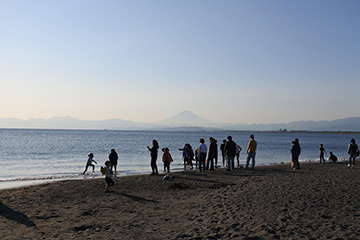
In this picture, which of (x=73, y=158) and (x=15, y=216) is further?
(x=73, y=158)

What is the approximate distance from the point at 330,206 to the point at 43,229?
715cm

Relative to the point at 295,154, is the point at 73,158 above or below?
below

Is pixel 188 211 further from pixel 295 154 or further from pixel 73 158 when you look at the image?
pixel 73 158

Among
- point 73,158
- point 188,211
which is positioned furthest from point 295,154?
point 73,158

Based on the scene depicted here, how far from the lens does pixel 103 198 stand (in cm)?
1102

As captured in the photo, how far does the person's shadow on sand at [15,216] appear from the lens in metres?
8.17

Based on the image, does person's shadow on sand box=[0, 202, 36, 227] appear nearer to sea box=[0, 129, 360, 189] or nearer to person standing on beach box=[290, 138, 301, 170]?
sea box=[0, 129, 360, 189]

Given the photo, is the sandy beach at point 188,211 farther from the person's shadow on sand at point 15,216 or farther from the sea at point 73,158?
the sea at point 73,158

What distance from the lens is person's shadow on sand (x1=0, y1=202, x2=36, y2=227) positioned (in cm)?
817

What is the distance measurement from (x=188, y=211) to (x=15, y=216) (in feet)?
15.0

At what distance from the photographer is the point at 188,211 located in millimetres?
8836

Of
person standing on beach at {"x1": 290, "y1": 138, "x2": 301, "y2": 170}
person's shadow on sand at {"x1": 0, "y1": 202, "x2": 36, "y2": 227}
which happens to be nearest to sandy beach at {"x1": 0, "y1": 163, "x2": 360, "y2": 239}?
person's shadow on sand at {"x1": 0, "y1": 202, "x2": 36, "y2": 227}

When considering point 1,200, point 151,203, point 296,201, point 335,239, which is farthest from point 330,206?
point 1,200

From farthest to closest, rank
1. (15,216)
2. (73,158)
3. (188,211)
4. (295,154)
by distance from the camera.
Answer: (73,158) → (295,154) → (188,211) → (15,216)
